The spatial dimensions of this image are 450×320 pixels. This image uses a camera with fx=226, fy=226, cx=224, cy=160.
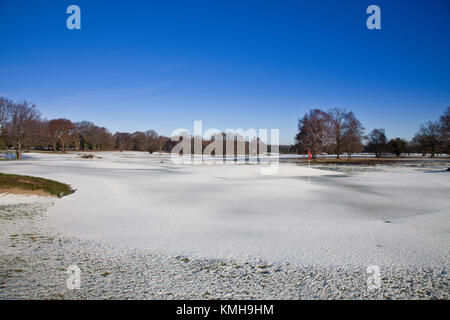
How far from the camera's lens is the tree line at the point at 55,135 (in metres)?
48.0

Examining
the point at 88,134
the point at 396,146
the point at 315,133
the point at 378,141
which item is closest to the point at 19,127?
the point at 88,134

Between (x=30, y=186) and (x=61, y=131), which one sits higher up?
(x=61, y=131)

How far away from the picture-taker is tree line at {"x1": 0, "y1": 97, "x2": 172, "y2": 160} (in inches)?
1889

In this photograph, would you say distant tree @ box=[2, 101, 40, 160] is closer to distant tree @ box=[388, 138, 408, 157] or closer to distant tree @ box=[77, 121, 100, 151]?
distant tree @ box=[77, 121, 100, 151]

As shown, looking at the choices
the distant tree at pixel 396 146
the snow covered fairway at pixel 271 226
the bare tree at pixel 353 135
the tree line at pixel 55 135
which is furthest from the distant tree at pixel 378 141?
the tree line at pixel 55 135

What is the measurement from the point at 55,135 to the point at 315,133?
3554 inches

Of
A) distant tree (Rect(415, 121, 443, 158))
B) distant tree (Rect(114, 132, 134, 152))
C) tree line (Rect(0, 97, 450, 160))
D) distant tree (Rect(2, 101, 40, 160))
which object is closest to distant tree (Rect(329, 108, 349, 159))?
tree line (Rect(0, 97, 450, 160))

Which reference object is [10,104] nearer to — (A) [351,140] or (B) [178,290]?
(B) [178,290]

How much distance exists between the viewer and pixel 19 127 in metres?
48.4

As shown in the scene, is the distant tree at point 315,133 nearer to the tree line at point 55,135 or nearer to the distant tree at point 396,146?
the distant tree at point 396,146

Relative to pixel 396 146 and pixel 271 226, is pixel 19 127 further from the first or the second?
pixel 396 146

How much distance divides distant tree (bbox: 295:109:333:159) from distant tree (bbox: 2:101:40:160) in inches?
2478

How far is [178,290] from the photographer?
399cm
